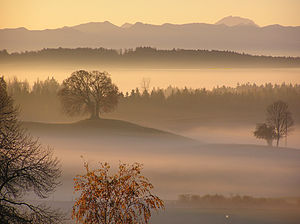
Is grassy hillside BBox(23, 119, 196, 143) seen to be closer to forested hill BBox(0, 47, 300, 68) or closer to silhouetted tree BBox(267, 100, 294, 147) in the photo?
forested hill BBox(0, 47, 300, 68)

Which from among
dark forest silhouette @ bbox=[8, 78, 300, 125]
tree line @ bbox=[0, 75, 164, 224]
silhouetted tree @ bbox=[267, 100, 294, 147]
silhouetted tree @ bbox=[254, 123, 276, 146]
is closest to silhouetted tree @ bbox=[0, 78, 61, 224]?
tree line @ bbox=[0, 75, 164, 224]

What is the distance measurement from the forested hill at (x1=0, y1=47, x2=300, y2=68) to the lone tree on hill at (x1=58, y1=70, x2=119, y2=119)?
10.8 m

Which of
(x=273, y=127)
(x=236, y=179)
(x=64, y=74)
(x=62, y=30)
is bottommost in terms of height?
(x=236, y=179)

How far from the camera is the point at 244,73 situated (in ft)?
313

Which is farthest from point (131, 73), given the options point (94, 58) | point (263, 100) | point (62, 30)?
point (263, 100)

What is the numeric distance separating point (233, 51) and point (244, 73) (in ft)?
12.3

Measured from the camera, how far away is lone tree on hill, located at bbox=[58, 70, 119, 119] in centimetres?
7694

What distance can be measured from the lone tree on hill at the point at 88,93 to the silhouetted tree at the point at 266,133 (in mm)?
20596

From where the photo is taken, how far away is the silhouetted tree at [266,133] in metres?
86.2

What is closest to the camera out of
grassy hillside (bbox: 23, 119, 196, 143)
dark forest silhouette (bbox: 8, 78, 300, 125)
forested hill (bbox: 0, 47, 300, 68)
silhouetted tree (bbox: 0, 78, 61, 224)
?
silhouetted tree (bbox: 0, 78, 61, 224)

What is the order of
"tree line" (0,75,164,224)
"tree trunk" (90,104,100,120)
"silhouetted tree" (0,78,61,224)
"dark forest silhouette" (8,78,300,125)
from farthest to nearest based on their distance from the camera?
"dark forest silhouette" (8,78,300,125) < "tree trunk" (90,104,100,120) < "silhouetted tree" (0,78,61,224) < "tree line" (0,75,164,224)

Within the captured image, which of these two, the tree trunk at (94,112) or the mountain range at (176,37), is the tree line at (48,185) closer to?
the tree trunk at (94,112)

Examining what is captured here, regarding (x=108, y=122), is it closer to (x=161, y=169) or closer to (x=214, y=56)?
(x=161, y=169)

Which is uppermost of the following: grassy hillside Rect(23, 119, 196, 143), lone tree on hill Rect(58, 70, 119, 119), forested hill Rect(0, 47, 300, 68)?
forested hill Rect(0, 47, 300, 68)
